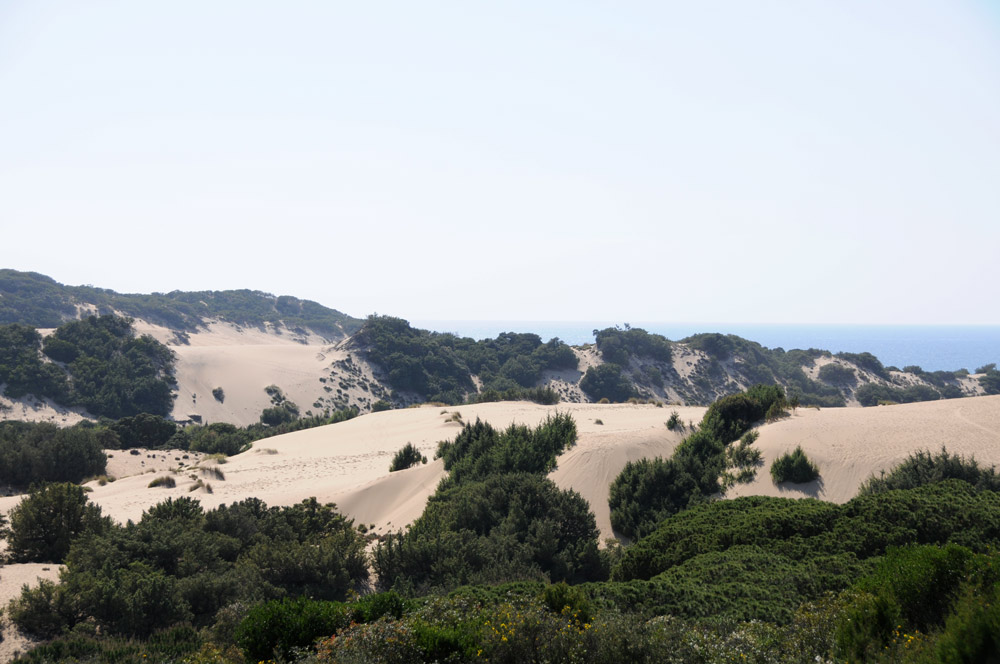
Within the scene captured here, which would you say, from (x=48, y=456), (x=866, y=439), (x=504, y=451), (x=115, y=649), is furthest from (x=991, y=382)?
(x=48, y=456)

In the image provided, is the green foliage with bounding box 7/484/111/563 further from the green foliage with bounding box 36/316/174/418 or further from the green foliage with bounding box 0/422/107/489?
the green foliage with bounding box 36/316/174/418

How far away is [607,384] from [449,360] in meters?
16.5

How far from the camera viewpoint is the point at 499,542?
11828 mm

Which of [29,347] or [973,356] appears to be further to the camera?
[973,356]

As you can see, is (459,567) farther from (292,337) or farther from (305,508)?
(292,337)

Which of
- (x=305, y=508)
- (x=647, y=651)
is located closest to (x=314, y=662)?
(x=647, y=651)

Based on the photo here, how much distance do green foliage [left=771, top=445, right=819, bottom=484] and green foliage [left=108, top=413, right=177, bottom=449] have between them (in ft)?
91.3

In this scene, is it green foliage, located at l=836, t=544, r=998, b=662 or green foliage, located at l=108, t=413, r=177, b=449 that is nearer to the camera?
green foliage, located at l=836, t=544, r=998, b=662

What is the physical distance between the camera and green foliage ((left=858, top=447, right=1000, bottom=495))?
12.3 m

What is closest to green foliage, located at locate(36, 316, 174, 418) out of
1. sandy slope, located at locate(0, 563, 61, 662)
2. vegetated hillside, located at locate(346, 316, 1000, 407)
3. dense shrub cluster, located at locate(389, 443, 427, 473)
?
vegetated hillside, located at locate(346, 316, 1000, 407)

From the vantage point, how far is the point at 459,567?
1092cm

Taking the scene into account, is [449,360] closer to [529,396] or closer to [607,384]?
[607,384]

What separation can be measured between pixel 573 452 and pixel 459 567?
691cm

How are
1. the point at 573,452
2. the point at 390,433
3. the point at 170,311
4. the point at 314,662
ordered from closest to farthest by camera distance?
the point at 314,662 → the point at 573,452 → the point at 390,433 → the point at 170,311
